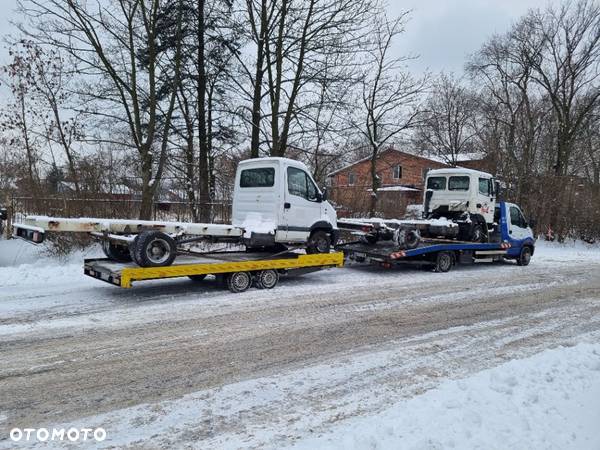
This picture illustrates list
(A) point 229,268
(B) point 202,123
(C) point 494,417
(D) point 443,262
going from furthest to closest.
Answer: (B) point 202,123 → (D) point 443,262 → (A) point 229,268 → (C) point 494,417

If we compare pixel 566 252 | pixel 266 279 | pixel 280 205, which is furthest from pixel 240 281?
pixel 566 252

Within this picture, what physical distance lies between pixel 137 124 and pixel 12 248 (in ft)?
17.4

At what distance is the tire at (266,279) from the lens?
9.52 m

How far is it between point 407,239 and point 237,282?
17.4 feet

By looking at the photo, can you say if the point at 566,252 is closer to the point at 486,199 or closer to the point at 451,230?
the point at 486,199

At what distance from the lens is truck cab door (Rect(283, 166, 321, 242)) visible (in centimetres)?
1020

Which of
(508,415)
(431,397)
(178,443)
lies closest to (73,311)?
(178,443)

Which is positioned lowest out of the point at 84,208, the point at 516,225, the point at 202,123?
the point at 516,225

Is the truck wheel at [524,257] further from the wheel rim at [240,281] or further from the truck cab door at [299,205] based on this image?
the wheel rim at [240,281]

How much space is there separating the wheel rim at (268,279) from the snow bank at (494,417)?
17.2 ft

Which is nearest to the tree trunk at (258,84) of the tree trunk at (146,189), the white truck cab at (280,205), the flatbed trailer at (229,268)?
the tree trunk at (146,189)

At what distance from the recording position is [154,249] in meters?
8.26

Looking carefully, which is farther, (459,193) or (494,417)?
(459,193)

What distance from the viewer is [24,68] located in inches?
542
